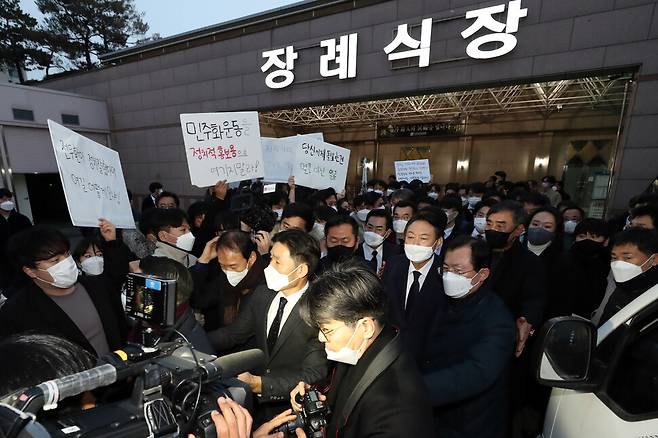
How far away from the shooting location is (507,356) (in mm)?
1631

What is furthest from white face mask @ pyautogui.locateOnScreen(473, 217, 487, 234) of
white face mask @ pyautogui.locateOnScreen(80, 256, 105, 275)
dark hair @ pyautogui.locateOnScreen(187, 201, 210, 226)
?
white face mask @ pyautogui.locateOnScreen(80, 256, 105, 275)

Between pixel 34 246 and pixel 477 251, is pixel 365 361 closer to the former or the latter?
pixel 477 251

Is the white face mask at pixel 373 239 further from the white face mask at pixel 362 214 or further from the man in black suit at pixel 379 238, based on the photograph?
the white face mask at pixel 362 214

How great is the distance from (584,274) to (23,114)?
579 inches

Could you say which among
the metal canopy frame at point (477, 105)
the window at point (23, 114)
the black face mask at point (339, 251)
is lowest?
the black face mask at point (339, 251)

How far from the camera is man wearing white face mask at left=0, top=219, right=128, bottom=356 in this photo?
1.73m

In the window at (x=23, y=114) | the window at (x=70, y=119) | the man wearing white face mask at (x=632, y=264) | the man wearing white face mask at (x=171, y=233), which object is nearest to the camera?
the man wearing white face mask at (x=632, y=264)

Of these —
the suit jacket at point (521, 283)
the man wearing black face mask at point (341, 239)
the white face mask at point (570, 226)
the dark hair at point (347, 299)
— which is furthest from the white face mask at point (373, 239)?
the white face mask at point (570, 226)

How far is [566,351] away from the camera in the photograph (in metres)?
1.22

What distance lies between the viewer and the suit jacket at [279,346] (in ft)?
5.26

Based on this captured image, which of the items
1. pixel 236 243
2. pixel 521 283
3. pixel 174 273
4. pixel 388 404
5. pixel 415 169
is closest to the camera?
pixel 388 404

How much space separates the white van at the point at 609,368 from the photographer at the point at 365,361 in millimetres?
499

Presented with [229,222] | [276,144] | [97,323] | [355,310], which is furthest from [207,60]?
[355,310]

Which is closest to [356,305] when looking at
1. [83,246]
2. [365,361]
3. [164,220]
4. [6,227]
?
[365,361]
